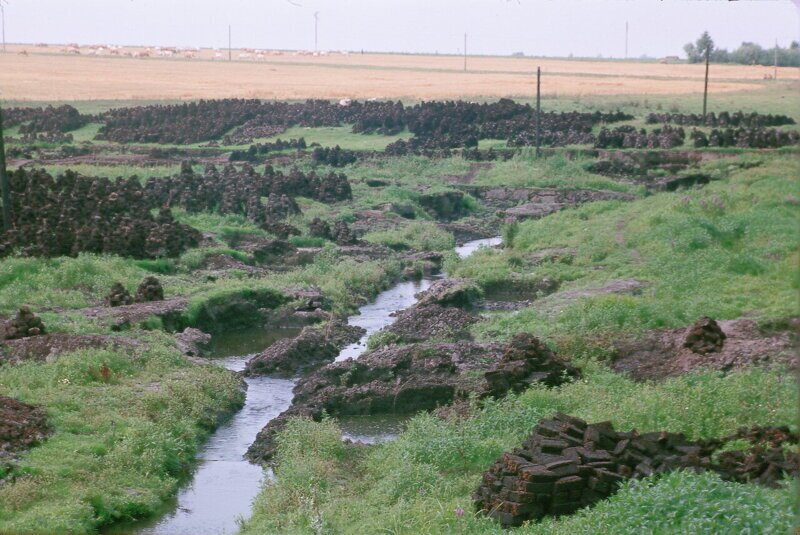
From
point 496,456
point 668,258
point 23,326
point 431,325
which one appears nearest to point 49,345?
point 23,326

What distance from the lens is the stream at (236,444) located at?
12633 millimetres

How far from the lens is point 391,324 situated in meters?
21.7

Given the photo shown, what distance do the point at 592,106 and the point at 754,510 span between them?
54.6 meters

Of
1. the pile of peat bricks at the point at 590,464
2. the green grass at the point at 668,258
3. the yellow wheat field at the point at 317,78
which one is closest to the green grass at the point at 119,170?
the green grass at the point at 668,258

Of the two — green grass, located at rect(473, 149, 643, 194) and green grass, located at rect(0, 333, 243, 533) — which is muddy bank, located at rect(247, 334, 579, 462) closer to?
green grass, located at rect(0, 333, 243, 533)

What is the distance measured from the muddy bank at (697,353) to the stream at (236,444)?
149 inches

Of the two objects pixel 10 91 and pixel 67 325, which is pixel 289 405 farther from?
pixel 10 91

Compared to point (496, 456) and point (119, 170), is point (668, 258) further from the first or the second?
point (119, 170)

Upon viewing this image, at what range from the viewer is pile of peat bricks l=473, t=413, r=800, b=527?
403 inches

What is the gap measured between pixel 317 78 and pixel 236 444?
274ft

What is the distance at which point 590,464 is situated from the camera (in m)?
10.5

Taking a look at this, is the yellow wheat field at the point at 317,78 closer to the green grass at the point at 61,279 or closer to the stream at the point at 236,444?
the green grass at the point at 61,279

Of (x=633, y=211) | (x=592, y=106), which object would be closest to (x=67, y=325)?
(x=633, y=211)

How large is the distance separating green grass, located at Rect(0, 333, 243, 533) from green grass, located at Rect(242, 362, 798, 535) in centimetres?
164
